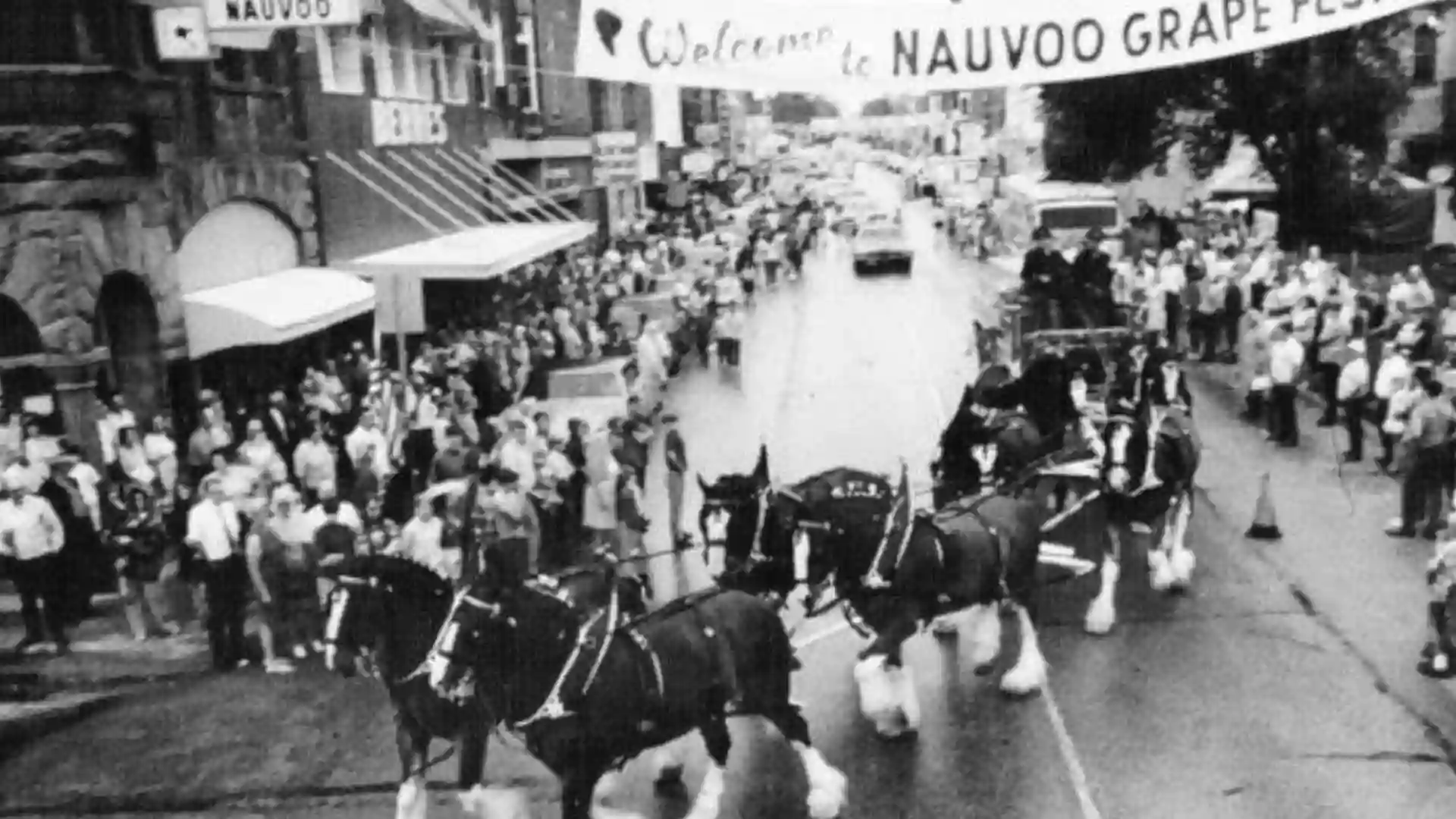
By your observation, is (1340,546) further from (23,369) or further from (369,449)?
(23,369)

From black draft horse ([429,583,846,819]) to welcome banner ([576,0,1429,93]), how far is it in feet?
9.06

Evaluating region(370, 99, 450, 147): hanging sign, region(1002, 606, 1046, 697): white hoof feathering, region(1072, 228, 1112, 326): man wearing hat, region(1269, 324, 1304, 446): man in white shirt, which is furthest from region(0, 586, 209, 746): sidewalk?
region(370, 99, 450, 147): hanging sign

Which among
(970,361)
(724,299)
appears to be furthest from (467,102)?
(970,361)

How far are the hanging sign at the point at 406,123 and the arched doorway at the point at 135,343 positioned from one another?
25.7 feet

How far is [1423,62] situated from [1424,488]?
31200 millimetres

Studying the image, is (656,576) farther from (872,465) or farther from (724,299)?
(724,299)

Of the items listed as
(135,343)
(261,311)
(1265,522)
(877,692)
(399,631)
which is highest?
(261,311)

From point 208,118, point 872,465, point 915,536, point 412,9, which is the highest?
point 412,9

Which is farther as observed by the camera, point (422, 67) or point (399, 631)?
point (422, 67)

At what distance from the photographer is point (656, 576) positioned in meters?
13.5

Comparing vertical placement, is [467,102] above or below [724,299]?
above

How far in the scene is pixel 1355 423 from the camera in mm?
16703

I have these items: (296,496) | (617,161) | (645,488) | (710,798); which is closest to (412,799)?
(710,798)

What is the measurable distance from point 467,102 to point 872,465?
1591 cm
